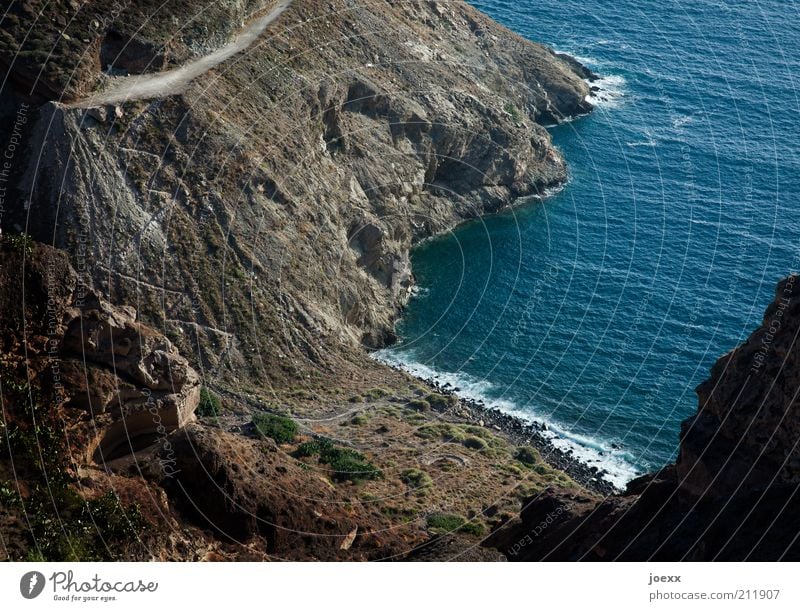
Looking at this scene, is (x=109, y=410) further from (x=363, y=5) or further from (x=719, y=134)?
(x=719, y=134)

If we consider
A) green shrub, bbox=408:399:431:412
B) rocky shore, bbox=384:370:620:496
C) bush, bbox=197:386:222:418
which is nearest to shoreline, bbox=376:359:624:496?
rocky shore, bbox=384:370:620:496

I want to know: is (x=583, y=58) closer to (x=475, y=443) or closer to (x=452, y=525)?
(x=475, y=443)

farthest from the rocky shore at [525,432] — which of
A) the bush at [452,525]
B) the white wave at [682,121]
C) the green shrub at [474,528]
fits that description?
the white wave at [682,121]

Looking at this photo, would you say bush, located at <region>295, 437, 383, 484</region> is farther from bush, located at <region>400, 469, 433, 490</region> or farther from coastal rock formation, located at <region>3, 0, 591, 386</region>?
coastal rock formation, located at <region>3, 0, 591, 386</region>

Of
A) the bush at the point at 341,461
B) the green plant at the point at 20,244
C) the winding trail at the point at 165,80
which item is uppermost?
the winding trail at the point at 165,80

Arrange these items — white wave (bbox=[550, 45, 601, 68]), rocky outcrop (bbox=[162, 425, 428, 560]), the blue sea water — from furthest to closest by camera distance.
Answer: white wave (bbox=[550, 45, 601, 68]), the blue sea water, rocky outcrop (bbox=[162, 425, 428, 560])

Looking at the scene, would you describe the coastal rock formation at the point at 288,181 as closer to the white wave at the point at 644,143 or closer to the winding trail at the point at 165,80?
the winding trail at the point at 165,80
